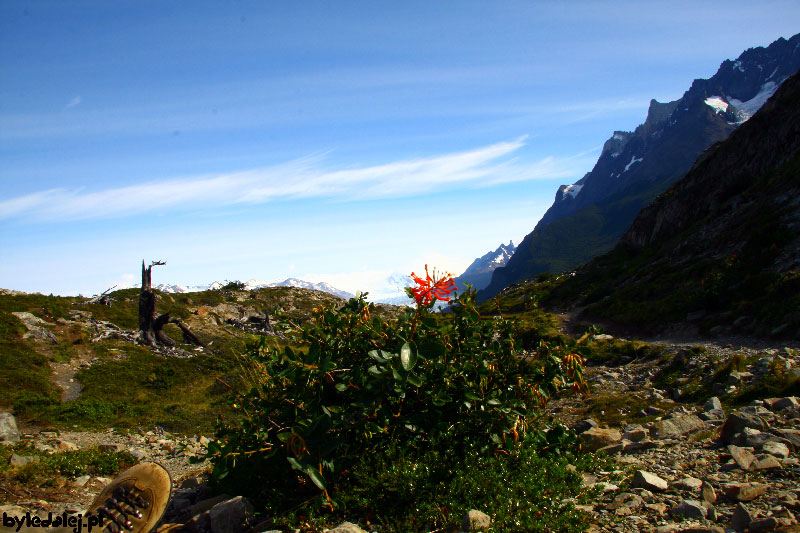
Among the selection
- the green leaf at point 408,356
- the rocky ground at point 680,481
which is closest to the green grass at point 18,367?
the rocky ground at point 680,481

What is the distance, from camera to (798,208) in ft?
72.3

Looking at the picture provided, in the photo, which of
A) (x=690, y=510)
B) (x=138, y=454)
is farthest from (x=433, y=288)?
(x=138, y=454)

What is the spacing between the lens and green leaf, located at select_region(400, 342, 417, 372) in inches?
160

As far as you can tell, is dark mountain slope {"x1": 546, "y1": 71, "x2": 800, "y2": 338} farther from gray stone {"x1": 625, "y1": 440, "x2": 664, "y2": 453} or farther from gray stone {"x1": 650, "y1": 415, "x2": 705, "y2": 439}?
gray stone {"x1": 625, "y1": 440, "x2": 664, "y2": 453}

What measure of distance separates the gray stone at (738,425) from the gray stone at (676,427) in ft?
2.79

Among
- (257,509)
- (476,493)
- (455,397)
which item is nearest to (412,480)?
(476,493)

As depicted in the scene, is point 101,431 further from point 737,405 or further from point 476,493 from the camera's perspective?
point 737,405

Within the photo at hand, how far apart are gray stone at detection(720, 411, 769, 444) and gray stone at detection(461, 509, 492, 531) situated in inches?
156

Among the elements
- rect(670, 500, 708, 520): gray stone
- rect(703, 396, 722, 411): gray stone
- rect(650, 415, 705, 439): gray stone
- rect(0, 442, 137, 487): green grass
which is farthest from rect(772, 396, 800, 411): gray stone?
rect(0, 442, 137, 487): green grass

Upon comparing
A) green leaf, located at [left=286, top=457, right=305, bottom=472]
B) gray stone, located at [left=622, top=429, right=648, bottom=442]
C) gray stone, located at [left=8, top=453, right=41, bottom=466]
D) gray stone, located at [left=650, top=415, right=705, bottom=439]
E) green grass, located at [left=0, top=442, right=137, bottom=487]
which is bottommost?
green grass, located at [left=0, top=442, right=137, bottom=487]

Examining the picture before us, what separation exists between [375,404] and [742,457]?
14.0 ft

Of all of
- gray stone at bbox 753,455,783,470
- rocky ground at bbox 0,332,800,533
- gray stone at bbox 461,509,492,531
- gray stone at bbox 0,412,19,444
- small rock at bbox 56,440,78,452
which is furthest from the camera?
gray stone at bbox 0,412,19,444

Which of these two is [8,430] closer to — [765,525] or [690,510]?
[690,510]

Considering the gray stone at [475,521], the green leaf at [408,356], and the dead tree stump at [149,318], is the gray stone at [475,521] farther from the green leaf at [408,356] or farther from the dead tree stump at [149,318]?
the dead tree stump at [149,318]
